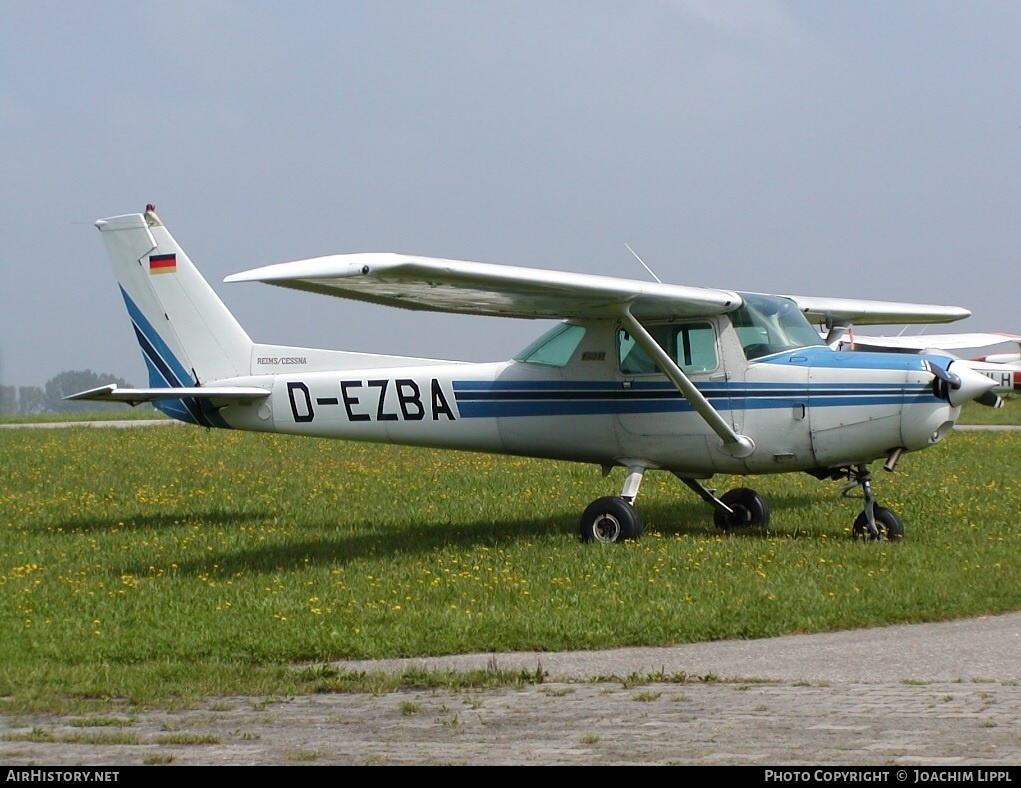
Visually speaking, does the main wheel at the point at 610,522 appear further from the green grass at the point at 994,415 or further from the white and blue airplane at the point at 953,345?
the green grass at the point at 994,415

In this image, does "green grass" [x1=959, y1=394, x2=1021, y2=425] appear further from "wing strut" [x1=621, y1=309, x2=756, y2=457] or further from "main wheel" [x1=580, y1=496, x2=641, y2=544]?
"main wheel" [x1=580, y1=496, x2=641, y2=544]

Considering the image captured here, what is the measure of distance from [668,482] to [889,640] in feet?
32.2

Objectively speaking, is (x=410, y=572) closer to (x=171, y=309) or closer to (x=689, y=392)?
(x=689, y=392)

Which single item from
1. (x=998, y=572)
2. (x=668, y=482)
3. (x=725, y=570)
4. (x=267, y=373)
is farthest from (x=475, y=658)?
(x=668, y=482)

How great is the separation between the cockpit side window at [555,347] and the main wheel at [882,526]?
3.40 m

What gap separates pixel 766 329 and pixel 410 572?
4.54 meters

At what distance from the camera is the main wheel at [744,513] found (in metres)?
14.2

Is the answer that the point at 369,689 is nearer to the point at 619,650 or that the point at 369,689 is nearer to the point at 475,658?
the point at 475,658

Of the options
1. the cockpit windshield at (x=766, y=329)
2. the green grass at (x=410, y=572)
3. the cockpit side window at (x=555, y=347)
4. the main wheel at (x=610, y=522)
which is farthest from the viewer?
the cockpit side window at (x=555, y=347)

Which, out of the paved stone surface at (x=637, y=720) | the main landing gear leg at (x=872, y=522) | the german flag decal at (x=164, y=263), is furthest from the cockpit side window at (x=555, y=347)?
the paved stone surface at (x=637, y=720)

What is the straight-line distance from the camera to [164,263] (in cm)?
1570

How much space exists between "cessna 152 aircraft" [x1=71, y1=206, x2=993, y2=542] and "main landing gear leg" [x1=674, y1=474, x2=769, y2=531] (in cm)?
2

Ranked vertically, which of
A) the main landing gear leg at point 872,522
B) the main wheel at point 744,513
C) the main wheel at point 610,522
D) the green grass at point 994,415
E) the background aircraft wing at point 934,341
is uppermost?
the main wheel at point 610,522

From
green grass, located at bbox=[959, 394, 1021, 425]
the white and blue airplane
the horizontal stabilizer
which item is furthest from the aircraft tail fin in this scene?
green grass, located at bbox=[959, 394, 1021, 425]
